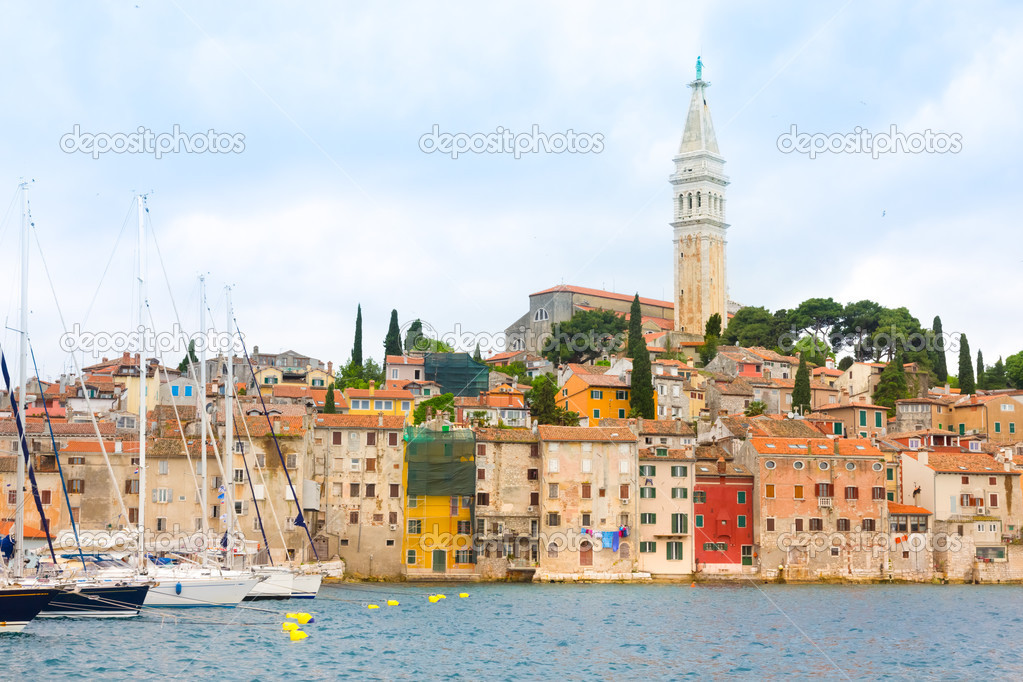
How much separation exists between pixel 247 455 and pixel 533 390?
3086 centimetres

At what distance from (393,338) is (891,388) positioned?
130ft

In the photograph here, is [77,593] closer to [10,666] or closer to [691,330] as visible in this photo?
[10,666]

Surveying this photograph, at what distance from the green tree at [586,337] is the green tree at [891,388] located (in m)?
25.4

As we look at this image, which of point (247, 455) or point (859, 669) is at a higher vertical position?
point (247, 455)

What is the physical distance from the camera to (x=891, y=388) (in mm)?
92938

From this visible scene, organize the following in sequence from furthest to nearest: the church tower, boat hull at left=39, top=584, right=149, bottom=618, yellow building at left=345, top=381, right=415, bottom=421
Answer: the church tower, yellow building at left=345, top=381, right=415, bottom=421, boat hull at left=39, top=584, right=149, bottom=618

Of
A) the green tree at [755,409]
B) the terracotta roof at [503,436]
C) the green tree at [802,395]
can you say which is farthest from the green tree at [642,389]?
the terracotta roof at [503,436]

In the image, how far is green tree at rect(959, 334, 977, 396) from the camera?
9669 cm

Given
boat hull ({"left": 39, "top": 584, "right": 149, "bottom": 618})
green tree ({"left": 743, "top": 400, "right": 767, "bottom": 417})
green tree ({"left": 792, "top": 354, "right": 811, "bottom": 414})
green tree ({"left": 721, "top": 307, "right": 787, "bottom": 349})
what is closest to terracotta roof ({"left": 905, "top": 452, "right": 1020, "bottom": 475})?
green tree ({"left": 743, "top": 400, "right": 767, "bottom": 417})

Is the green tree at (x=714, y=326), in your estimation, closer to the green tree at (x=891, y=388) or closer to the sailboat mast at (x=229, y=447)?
the green tree at (x=891, y=388)

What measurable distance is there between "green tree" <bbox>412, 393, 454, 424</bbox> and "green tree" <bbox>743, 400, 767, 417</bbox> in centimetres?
2066

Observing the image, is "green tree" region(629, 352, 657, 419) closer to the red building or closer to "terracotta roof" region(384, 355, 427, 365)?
the red building

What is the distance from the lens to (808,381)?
90.6 meters

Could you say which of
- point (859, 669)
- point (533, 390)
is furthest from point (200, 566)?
point (533, 390)
